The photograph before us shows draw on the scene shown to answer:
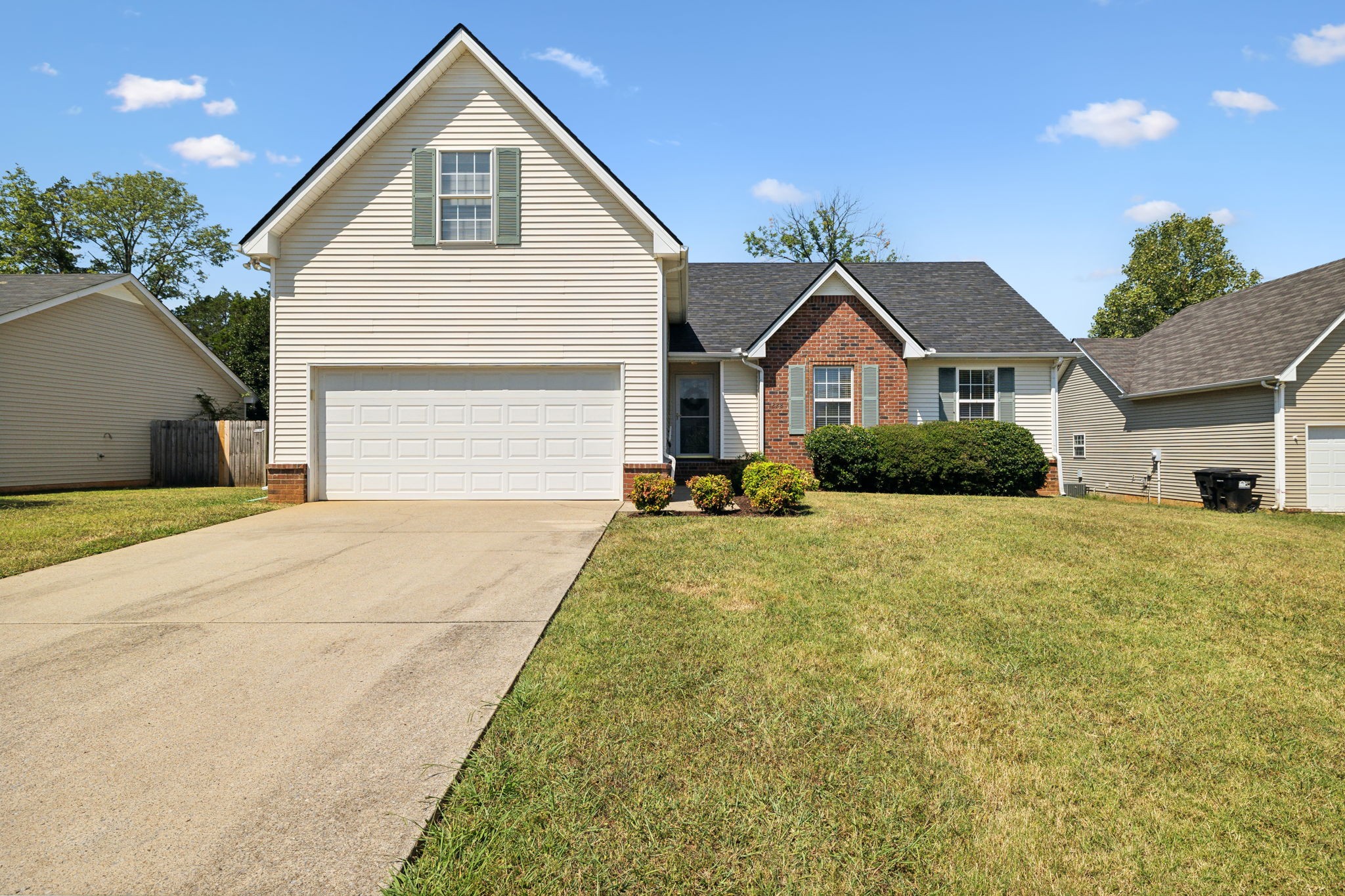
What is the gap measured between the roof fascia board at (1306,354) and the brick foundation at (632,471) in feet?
48.2

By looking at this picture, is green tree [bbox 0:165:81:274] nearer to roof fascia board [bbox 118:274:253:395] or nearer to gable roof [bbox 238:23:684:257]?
roof fascia board [bbox 118:274:253:395]

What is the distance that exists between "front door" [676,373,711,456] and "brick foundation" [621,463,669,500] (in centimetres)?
530

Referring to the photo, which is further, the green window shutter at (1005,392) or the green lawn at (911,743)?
the green window shutter at (1005,392)

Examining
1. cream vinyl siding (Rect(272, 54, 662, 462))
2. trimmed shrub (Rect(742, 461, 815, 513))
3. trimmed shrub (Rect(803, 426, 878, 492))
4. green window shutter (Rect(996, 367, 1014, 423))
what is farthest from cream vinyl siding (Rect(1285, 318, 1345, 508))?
cream vinyl siding (Rect(272, 54, 662, 462))

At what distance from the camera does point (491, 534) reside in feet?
30.5

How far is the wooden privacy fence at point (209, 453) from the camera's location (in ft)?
65.4

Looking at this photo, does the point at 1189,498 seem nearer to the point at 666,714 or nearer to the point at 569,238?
the point at 569,238

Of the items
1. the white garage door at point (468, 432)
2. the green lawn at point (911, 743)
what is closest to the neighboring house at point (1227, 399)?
the green lawn at point (911, 743)

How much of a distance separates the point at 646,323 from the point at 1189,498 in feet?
54.1

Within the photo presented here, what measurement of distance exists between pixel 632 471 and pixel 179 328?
1707cm

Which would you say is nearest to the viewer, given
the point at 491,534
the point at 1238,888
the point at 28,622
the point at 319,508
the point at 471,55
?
the point at 1238,888

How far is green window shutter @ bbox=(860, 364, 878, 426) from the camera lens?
58.0ft

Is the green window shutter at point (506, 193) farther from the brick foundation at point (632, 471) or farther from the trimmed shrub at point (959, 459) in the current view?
the trimmed shrub at point (959, 459)

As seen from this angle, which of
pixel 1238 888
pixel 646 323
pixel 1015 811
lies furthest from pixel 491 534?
pixel 1238 888
